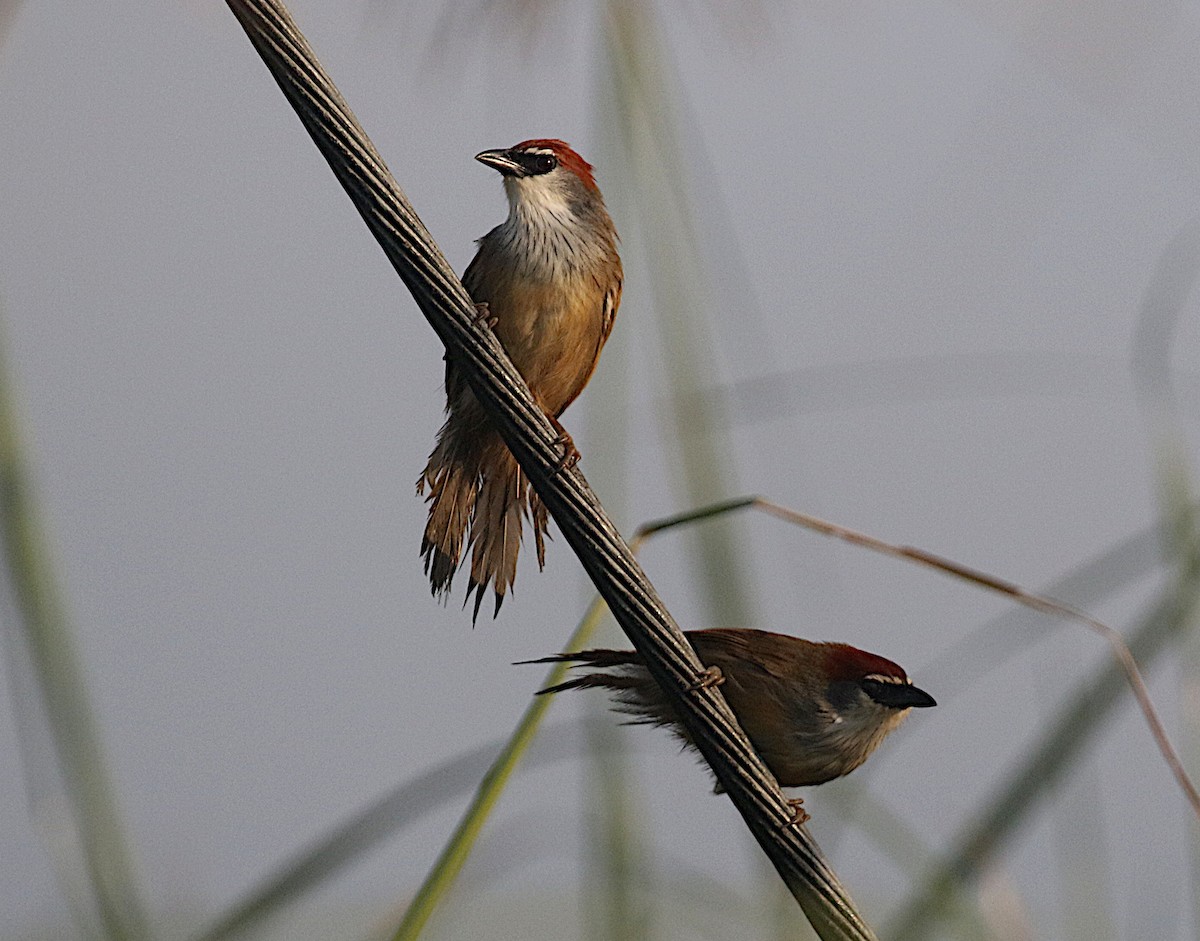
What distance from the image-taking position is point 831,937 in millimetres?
1066

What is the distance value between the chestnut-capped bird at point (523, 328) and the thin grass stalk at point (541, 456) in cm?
14

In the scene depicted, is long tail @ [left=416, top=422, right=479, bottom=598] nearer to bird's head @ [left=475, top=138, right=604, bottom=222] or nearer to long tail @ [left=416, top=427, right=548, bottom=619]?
long tail @ [left=416, top=427, right=548, bottom=619]

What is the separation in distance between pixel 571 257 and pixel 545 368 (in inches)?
6.1

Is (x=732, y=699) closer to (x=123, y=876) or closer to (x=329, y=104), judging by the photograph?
(x=123, y=876)

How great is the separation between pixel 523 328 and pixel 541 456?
51cm

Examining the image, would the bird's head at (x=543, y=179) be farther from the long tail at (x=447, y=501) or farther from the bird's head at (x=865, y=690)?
the bird's head at (x=865, y=690)

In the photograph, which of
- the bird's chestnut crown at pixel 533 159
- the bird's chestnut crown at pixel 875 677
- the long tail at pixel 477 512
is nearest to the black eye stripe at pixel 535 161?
the bird's chestnut crown at pixel 533 159

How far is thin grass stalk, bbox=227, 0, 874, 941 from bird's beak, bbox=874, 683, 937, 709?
2.36 feet

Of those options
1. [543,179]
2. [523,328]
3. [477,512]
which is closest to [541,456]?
[477,512]

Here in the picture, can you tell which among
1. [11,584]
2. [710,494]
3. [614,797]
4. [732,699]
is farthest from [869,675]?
[11,584]

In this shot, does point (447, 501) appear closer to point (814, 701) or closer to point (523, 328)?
point (523, 328)

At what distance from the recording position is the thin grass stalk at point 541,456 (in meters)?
0.92

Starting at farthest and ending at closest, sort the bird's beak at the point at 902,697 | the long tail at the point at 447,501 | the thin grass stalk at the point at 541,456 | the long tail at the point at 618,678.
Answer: the bird's beak at the point at 902,697, the long tail at the point at 618,678, the long tail at the point at 447,501, the thin grass stalk at the point at 541,456

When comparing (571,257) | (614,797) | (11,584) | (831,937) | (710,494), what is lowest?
(614,797)
